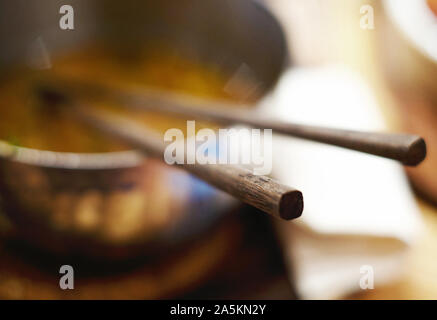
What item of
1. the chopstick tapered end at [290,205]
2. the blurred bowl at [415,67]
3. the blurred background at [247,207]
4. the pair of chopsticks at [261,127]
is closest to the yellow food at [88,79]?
the blurred background at [247,207]

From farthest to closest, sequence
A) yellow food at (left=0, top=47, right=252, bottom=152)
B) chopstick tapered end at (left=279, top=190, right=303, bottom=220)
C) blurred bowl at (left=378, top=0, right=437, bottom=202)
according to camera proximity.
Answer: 1. yellow food at (left=0, top=47, right=252, bottom=152)
2. blurred bowl at (left=378, top=0, right=437, bottom=202)
3. chopstick tapered end at (left=279, top=190, right=303, bottom=220)

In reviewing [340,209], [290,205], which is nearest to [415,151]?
[290,205]

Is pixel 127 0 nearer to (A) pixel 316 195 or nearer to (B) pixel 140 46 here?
(B) pixel 140 46

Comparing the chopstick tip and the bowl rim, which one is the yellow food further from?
the chopstick tip

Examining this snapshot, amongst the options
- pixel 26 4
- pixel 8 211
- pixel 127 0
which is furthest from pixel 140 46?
pixel 8 211

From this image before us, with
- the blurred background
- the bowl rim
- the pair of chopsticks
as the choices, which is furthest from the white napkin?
the bowl rim

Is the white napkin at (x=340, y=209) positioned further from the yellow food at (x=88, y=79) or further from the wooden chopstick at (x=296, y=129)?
the yellow food at (x=88, y=79)
